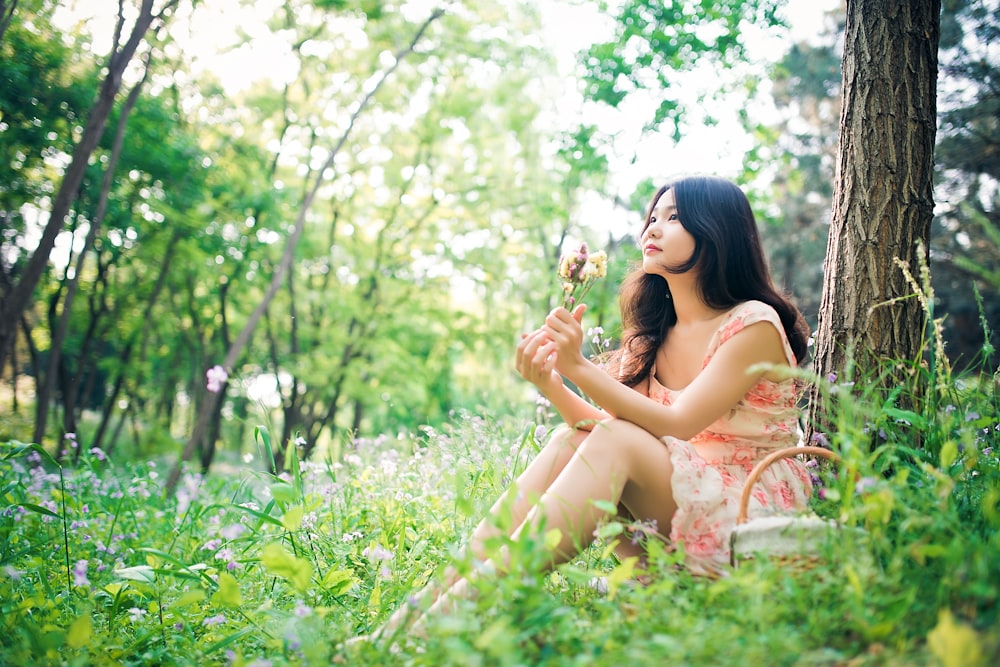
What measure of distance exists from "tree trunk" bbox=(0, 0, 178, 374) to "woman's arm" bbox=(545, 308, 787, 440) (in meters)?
4.06

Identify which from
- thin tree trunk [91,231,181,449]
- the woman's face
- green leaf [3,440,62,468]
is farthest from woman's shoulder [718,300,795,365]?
thin tree trunk [91,231,181,449]

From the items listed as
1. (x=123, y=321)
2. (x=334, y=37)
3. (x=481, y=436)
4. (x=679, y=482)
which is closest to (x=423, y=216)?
(x=334, y=37)

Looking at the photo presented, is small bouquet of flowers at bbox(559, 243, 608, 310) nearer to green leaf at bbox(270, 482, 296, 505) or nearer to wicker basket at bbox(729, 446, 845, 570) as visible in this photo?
wicker basket at bbox(729, 446, 845, 570)

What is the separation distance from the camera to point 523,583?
1356mm

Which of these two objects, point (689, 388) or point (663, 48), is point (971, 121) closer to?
point (663, 48)

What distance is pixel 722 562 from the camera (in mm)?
1673

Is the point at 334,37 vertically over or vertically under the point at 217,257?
Result: over

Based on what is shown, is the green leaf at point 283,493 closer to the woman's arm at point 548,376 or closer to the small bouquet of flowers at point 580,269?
the woman's arm at point 548,376

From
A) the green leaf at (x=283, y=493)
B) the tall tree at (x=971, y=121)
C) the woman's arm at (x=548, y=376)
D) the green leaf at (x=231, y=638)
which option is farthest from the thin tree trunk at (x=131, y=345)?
the tall tree at (x=971, y=121)

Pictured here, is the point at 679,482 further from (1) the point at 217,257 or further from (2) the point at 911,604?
(1) the point at 217,257

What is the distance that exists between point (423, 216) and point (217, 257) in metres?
3.31

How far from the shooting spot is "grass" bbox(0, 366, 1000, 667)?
1188 mm

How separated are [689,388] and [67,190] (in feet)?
14.8

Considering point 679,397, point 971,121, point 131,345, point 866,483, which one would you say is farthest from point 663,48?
point 131,345
